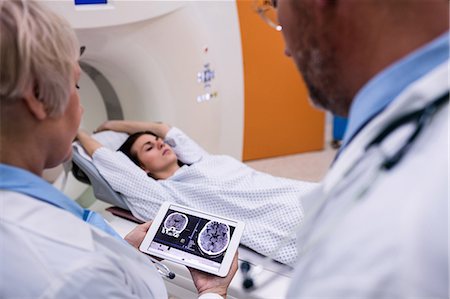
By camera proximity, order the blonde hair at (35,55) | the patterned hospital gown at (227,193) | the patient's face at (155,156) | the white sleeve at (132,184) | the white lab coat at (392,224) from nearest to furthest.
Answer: the white lab coat at (392,224)
the blonde hair at (35,55)
the patterned hospital gown at (227,193)
the white sleeve at (132,184)
the patient's face at (155,156)

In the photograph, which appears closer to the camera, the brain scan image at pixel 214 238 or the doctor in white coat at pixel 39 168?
the doctor in white coat at pixel 39 168

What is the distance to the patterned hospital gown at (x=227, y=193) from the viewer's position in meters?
1.32

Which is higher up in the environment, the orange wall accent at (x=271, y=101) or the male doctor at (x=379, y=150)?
the male doctor at (x=379, y=150)

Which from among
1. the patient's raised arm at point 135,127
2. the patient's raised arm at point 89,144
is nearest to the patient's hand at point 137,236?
the patient's raised arm at point 89,144

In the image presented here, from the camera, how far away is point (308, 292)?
48cm

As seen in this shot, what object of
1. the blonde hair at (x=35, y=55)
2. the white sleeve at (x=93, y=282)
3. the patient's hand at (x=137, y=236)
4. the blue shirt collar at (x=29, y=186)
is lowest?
the patient's hand at (x=137, y=236)

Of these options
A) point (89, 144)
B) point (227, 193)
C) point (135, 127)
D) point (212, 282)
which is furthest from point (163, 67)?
point (212, 282)

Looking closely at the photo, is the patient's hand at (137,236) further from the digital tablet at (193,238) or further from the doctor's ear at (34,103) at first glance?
the doctor's ear at (34,103)

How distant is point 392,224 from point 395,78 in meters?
0.17

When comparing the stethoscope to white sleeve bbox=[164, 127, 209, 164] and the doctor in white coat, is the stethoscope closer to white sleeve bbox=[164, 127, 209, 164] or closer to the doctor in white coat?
the doctor in white coat

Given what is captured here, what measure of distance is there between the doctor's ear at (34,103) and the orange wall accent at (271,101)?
1.99 m

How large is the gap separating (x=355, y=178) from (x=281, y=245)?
0.82 meters

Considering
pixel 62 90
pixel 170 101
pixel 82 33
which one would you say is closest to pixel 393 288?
pixel 62 90

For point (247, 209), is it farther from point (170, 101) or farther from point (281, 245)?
point (170, 101)
